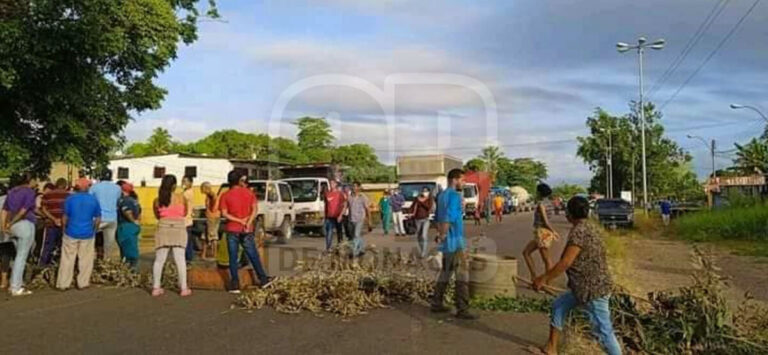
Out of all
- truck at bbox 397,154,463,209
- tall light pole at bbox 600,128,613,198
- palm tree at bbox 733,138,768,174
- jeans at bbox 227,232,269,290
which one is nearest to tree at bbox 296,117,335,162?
tall light pole at bbox 600,128,613,198

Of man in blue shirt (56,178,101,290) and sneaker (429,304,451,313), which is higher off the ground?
Answer: man in blue shirt (56,178,101,290)

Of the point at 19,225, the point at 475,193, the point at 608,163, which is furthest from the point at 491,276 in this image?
the point at 608,163

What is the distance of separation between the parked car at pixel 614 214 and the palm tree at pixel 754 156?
5646mm

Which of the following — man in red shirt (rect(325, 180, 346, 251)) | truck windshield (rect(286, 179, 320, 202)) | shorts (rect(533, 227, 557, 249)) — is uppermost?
truck windshield (rect(286, 179, 320, 202))

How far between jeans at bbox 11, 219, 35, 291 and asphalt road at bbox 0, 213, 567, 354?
67 cm

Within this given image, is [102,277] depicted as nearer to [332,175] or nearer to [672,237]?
[332,175]

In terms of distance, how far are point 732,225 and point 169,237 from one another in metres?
21.9

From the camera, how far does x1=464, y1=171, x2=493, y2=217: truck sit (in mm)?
39625

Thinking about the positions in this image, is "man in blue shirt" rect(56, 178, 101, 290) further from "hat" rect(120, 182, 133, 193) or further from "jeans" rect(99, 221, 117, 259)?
"hat" rect(120, 182, 133, 193)

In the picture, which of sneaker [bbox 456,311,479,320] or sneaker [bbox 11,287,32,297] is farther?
sneaker [bbox 11,287,32,297]

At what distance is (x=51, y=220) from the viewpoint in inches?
491

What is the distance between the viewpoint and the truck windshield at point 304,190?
85.7 ft

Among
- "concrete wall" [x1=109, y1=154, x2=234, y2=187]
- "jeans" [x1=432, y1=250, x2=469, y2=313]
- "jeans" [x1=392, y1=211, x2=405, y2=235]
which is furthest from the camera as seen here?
"concrete wall" [x1=109, y1=154, x2=234, y2=187]

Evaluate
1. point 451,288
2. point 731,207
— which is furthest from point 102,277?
point 731,207
